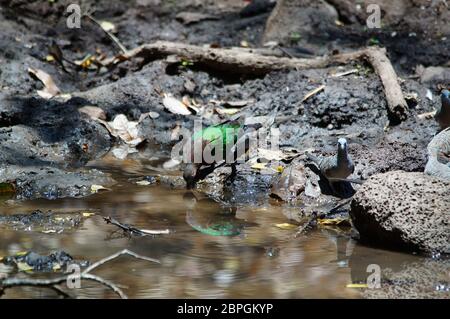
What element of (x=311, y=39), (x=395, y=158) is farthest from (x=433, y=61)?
(x=395, y=158)

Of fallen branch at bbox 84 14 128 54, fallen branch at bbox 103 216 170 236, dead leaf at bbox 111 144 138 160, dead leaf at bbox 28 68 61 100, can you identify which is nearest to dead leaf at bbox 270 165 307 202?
fallen branch at bbox 103 216 170 236

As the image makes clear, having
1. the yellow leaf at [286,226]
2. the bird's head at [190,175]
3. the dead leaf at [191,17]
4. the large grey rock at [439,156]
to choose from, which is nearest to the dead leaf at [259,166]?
the bird's head at [190,175]

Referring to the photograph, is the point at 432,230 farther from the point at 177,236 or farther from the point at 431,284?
the point at 177,236

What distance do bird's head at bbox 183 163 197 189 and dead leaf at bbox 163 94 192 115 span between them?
2052 mm

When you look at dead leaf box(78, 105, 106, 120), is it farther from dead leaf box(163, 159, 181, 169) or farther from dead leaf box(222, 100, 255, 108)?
dead leaf box(222, 100, 255, 108)

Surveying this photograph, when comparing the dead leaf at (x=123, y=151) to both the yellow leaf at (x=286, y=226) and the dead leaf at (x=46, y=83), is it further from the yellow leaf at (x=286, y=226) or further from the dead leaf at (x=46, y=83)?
the yellow leaf at (x=286, y=226)

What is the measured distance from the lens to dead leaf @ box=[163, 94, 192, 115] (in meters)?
8.73

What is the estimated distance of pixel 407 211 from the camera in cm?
484

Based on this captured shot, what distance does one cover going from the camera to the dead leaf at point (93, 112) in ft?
27.2

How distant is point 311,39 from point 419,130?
3.35m

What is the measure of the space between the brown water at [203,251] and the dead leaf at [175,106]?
96.2 inches

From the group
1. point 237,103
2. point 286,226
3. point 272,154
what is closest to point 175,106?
point 237,103

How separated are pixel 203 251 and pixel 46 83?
487 centimetres

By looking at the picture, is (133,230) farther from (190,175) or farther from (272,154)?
(272,154)
